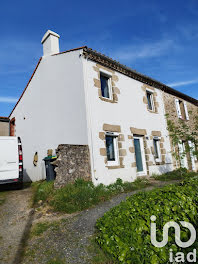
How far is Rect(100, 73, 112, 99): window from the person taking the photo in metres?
8.56

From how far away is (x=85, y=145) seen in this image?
6.92 meters

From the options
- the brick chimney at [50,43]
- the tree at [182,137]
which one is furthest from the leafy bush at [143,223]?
the brick chimney at [50,43]

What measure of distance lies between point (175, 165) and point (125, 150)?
4.54 m

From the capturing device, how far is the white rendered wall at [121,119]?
7133mm

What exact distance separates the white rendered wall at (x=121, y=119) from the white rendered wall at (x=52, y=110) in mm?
352

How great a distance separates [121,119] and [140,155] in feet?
7.24

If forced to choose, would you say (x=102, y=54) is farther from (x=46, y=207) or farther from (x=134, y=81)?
(x=46, y=207)

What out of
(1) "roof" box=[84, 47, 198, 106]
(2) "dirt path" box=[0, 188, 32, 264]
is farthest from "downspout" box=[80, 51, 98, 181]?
(2) "dirt path" box=[0, 188, 32, 264]

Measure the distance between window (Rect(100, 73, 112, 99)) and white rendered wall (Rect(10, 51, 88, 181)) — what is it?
1305mm

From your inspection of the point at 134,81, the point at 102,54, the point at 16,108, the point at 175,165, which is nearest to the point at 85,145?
the point at 102,54

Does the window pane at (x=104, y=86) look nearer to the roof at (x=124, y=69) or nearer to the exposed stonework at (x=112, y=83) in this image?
the exposed stonework at (x=112, y=83)

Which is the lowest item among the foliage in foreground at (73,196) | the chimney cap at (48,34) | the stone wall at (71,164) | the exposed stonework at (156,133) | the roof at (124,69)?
the foliage in foreground at (73,196)

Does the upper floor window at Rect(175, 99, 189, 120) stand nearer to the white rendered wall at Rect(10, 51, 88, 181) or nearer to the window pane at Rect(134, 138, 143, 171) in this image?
the window pane at Rect(134, 138, 143, 171)

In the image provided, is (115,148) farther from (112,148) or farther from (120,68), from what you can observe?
(120,68)
